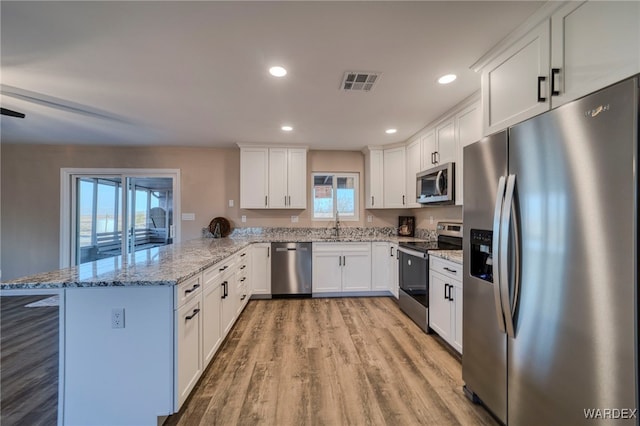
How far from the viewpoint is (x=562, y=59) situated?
1.30 meters

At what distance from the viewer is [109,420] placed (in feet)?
4.93

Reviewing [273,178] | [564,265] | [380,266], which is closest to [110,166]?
[273,178]

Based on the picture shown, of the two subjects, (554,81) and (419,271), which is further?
(419,271)

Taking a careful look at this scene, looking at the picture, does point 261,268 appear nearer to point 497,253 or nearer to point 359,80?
point 359,80

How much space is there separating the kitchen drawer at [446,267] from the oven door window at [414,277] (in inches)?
4.9

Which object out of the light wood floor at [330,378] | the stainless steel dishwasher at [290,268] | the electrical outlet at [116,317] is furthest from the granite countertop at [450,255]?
the electrical outlet at [116,317]

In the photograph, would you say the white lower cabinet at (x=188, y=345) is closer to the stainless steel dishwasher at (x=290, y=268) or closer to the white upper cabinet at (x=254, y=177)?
the stainless steel dishwasher at (x=290, y=268)

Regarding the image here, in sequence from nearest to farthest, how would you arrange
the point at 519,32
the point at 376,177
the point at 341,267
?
the point at 519,32 → the point at 341,267 → the point at 376,177

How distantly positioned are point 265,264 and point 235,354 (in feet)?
5.29

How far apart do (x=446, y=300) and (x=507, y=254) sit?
124 cm

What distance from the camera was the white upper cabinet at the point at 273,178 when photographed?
4168mm

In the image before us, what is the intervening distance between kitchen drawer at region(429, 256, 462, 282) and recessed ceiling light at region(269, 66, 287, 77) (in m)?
2.09

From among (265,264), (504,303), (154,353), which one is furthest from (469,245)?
(265,264)

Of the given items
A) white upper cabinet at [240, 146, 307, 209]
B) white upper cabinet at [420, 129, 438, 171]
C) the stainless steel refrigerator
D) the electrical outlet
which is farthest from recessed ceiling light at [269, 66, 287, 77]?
white upper cabinet at [240, 146, 307, 209]
